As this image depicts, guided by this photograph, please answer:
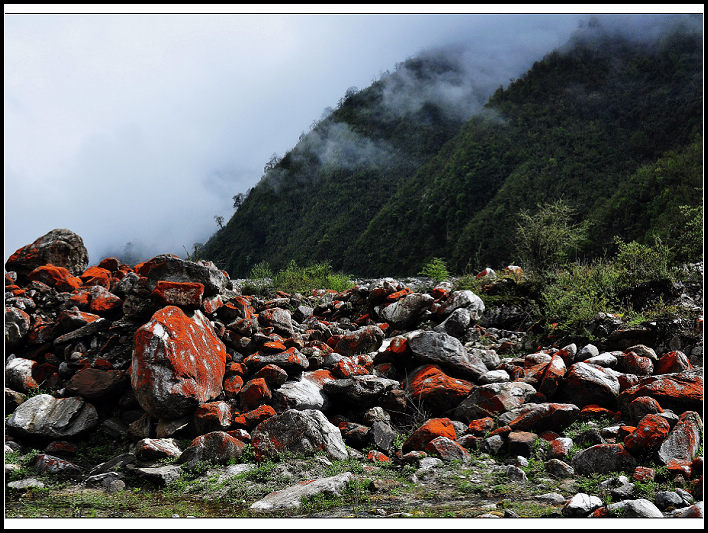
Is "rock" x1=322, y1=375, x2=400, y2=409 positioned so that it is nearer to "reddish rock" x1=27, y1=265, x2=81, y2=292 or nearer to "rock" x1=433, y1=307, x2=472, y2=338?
"rock" x1=433, y1=307, x2=472, y2=338

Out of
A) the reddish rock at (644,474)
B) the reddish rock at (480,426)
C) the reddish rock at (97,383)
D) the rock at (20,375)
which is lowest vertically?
the reddish rock at (644,474)

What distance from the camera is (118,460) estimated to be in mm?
5766

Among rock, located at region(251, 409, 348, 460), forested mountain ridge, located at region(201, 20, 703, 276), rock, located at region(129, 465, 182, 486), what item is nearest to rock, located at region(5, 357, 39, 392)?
rock, located at region(129, 465, 182, 486)

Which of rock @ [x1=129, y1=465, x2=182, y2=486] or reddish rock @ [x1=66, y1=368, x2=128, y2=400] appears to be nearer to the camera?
rock @ [x1=129, y1=465, x2=182, y2=486]

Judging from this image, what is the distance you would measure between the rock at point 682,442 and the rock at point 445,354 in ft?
9.71

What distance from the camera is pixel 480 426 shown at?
239 inches

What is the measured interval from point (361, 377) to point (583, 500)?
356cm

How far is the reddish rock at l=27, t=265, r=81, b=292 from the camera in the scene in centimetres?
1003

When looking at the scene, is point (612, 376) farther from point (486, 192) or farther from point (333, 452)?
point (486, 192)

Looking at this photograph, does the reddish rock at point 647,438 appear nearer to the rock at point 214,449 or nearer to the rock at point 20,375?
the rock at point 214,449

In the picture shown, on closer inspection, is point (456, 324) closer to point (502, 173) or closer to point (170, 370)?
point (170, 370)

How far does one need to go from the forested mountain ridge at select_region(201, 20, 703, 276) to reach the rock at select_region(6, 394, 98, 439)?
75.9ft

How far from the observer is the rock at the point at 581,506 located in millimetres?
3913

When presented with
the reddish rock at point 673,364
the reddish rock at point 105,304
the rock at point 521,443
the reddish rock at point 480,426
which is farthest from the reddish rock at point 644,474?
the reddish rock at point 105,304
